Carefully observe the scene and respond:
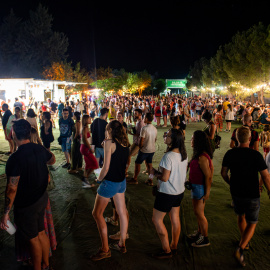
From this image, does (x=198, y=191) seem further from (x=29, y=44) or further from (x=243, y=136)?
(x=29, y=44)

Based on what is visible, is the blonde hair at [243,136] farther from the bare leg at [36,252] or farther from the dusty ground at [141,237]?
the bare leg at [36,252]

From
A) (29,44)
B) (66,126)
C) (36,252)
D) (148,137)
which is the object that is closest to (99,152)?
(148,137)

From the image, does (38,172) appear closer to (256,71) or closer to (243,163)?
(243,163)

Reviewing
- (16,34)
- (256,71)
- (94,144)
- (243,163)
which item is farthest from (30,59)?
(243,163)

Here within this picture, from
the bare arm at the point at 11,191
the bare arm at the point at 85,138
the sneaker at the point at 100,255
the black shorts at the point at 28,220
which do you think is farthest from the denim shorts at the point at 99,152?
the bare arm at the point at 11,191

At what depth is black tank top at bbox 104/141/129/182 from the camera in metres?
3.32

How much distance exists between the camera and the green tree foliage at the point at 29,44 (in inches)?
2105

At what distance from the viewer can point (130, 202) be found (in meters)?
5.31

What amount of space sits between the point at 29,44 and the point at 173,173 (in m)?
59.2

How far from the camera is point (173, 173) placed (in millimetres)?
3227

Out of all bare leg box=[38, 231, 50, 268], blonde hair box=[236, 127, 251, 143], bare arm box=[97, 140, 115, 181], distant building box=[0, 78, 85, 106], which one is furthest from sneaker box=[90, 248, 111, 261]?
distant building box=[0, 78, 85, 106]

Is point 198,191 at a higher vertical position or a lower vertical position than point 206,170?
lower

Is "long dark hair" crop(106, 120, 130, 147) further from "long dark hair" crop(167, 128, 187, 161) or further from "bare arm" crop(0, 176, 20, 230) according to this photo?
"bare arm" crop(0, 176, 20, 230)

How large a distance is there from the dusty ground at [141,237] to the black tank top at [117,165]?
1.10 m
